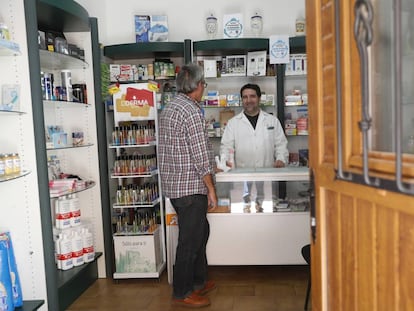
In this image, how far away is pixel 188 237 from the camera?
3189 millimetres

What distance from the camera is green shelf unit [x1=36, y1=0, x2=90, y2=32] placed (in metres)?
3.08

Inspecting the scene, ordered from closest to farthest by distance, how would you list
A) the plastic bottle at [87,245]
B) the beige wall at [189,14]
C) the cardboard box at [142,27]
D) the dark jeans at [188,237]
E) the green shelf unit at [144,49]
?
the dark jeans at [188,237], the plastic bottle at [87,245], the green shelf unit at [144,49], the cardboard box at [142,27], the beige wall at [189,14]

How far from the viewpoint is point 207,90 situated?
209 inches

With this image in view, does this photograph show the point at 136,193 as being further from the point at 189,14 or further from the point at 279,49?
the point at 189,14

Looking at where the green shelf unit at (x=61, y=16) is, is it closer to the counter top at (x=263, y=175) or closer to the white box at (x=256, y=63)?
the counter top at (x=263, y=175)

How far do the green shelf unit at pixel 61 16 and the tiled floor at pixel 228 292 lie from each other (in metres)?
2.39

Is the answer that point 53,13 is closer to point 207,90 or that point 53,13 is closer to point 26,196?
point 26,196

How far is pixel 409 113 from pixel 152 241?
3.06 meters

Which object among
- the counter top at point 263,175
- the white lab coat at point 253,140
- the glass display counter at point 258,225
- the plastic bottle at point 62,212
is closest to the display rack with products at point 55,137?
the plastic bottle at point 62,212

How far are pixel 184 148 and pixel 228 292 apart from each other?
135 centimetres

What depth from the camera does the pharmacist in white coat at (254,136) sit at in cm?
447

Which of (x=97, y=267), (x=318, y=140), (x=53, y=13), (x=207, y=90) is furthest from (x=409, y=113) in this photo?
(x=207, y=90)

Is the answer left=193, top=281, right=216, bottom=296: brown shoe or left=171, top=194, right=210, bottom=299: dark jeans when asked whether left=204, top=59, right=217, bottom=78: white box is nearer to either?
left=171, top=194, right=210, bottom=299: dark jeans

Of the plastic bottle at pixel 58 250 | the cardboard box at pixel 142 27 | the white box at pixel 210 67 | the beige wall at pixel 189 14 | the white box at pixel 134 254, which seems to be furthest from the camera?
the beige wall at pixel 189 14
